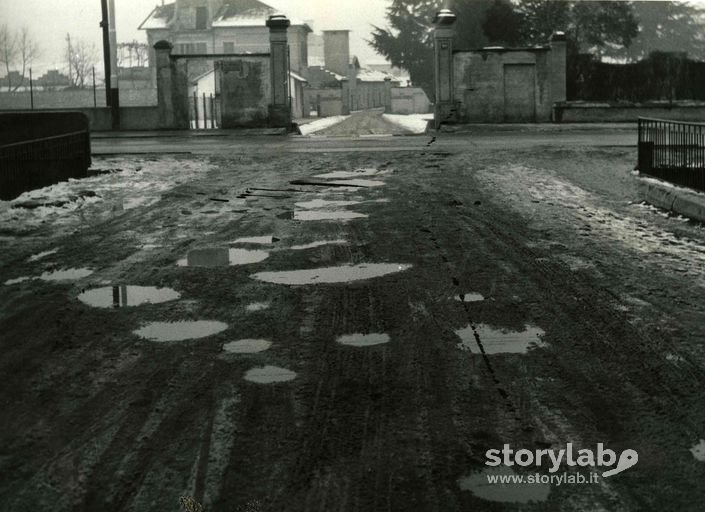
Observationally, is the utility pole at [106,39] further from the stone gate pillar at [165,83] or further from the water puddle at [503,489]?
the water puddle at [503,489]

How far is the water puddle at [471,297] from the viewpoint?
6012 mm

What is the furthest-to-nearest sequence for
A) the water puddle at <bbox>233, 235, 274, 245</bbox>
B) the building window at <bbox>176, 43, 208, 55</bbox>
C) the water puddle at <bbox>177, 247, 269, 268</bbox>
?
the building window at <bbox>176, 43, 208, 55</bbox>, the water puddle at <bbox>233, 235, 274, 245</bbox>, the water puddle at <bbox>177, 247, 269, 268</bbox>

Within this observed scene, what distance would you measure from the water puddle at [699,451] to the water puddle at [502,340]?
1.37 metres

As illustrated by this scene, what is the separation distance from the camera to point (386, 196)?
38.3 feet

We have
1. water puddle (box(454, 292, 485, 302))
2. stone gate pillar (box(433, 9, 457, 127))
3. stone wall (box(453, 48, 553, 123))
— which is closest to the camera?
water puddle (box(454, 292, 485, 302))

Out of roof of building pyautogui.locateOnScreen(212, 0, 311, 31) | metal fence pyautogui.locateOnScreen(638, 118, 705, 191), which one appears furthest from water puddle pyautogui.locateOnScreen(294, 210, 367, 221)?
roof of building pyautogui.locateOnScreen(212, 0, 311, 31)

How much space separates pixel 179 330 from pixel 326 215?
4821 millimetres

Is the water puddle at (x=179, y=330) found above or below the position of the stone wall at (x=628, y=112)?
below

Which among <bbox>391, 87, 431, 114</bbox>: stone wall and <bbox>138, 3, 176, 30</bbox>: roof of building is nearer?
<bbox>391, 87, 431, 114</bbox>: stone wall

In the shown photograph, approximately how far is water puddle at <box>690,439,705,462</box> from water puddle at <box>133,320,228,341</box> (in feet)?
9.22

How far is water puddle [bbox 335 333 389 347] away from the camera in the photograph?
16.4 feet

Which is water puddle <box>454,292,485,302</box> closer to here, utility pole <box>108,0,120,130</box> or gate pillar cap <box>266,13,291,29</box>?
A: gate pillar cap <box>266,13,291,29</box>

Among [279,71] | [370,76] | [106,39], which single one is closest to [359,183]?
[279,71]

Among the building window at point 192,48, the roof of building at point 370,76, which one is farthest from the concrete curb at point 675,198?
the building window at point 192,48
